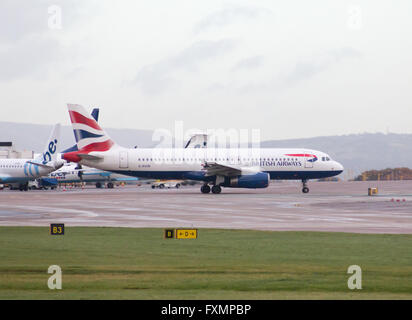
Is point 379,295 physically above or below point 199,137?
below

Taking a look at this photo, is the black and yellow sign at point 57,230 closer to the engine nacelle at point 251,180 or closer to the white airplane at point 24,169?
the engine nacelle at point 251,180

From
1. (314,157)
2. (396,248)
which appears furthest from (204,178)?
(396,248)

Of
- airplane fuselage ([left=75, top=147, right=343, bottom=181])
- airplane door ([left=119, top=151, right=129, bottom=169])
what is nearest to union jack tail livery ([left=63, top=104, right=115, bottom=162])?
airplane fuselage ([left=75, top=147, right=343, bottom=181])

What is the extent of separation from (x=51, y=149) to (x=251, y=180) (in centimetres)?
3623

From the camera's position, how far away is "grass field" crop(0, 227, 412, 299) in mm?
12570

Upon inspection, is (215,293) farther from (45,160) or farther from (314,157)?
(45,160)

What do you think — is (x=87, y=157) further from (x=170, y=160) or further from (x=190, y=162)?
(x=190, y=162)

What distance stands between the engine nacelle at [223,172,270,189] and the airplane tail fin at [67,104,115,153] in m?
12.6

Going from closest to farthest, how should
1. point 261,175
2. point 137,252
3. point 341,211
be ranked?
point 137,252 → point 341,211 → point 261,175

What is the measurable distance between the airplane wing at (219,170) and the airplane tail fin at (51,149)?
26.9 metres

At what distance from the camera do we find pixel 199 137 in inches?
4897

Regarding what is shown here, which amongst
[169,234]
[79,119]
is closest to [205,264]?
[169,234]
